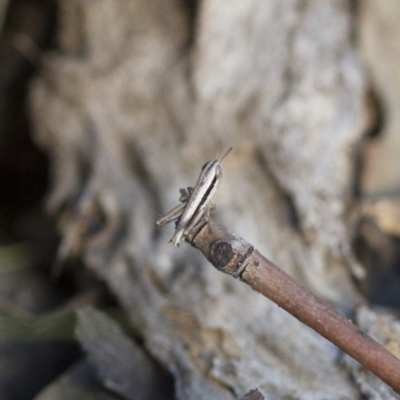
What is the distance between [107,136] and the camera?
A: 188 centimetres

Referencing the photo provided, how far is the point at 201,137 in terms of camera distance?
1.81 m

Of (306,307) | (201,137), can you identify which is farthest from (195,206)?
(201,137)

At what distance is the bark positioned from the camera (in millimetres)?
1578

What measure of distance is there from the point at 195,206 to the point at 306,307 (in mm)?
193

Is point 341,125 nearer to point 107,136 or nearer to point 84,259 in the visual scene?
point 107,136

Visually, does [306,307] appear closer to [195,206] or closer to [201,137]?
[195,206]

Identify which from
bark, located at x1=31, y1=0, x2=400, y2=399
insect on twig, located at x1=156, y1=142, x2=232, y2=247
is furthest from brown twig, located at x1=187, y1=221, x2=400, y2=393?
bark, located at x1=31, y1=0, x2=400, y2=399

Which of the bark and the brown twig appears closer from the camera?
the brown twig

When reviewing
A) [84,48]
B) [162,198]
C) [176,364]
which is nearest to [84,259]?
[162,198]

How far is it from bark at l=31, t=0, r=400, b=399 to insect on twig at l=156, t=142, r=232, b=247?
0.55 meters

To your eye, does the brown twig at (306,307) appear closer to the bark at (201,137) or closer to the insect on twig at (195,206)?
the insect on twig at (195,206)

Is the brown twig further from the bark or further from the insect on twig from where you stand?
the bark

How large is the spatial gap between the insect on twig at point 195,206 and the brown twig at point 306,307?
3 centimetres

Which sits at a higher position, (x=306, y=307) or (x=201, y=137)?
(x=201, y=137)
